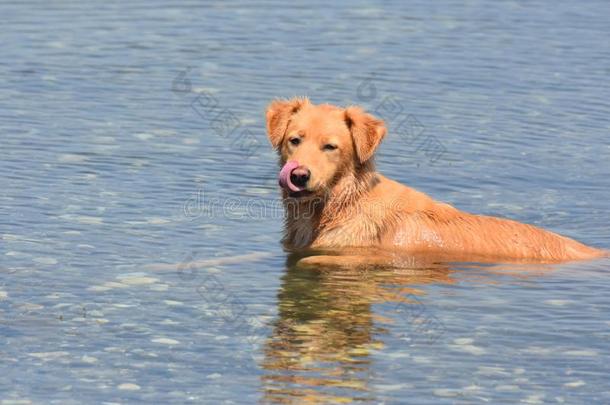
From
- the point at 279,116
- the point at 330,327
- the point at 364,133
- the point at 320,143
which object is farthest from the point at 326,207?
the point at 330,327

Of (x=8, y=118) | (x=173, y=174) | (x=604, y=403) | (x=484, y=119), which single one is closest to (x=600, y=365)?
(x=604, y=403)

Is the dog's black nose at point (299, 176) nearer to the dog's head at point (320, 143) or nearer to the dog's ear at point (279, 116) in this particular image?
the dog's head at point (320, 143)

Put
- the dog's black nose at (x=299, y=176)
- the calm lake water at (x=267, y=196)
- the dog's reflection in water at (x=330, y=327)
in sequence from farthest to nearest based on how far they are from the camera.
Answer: the dog's black nose at (x=299, y=176) → the calm lake water at (x=267, y=196) → the dog's reflection in water at (x=330, y=327)

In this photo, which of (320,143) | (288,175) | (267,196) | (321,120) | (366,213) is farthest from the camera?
(267,196)

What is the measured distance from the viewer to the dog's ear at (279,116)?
12672 mm

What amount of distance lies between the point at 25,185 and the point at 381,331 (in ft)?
18.3

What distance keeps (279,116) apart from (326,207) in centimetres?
94

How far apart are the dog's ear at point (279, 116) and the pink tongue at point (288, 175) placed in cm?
54

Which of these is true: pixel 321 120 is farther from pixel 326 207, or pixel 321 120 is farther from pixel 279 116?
pixel 326 207

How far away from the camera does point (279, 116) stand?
12.7 meters

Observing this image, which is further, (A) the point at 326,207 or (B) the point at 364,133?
(A) the point at 326,207

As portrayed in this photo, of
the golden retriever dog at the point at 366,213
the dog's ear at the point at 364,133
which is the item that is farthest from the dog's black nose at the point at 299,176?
the dog's ear at the point at 364,133

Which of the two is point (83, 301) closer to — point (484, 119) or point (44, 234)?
point (44, 234)

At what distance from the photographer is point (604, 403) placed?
9.25 m
